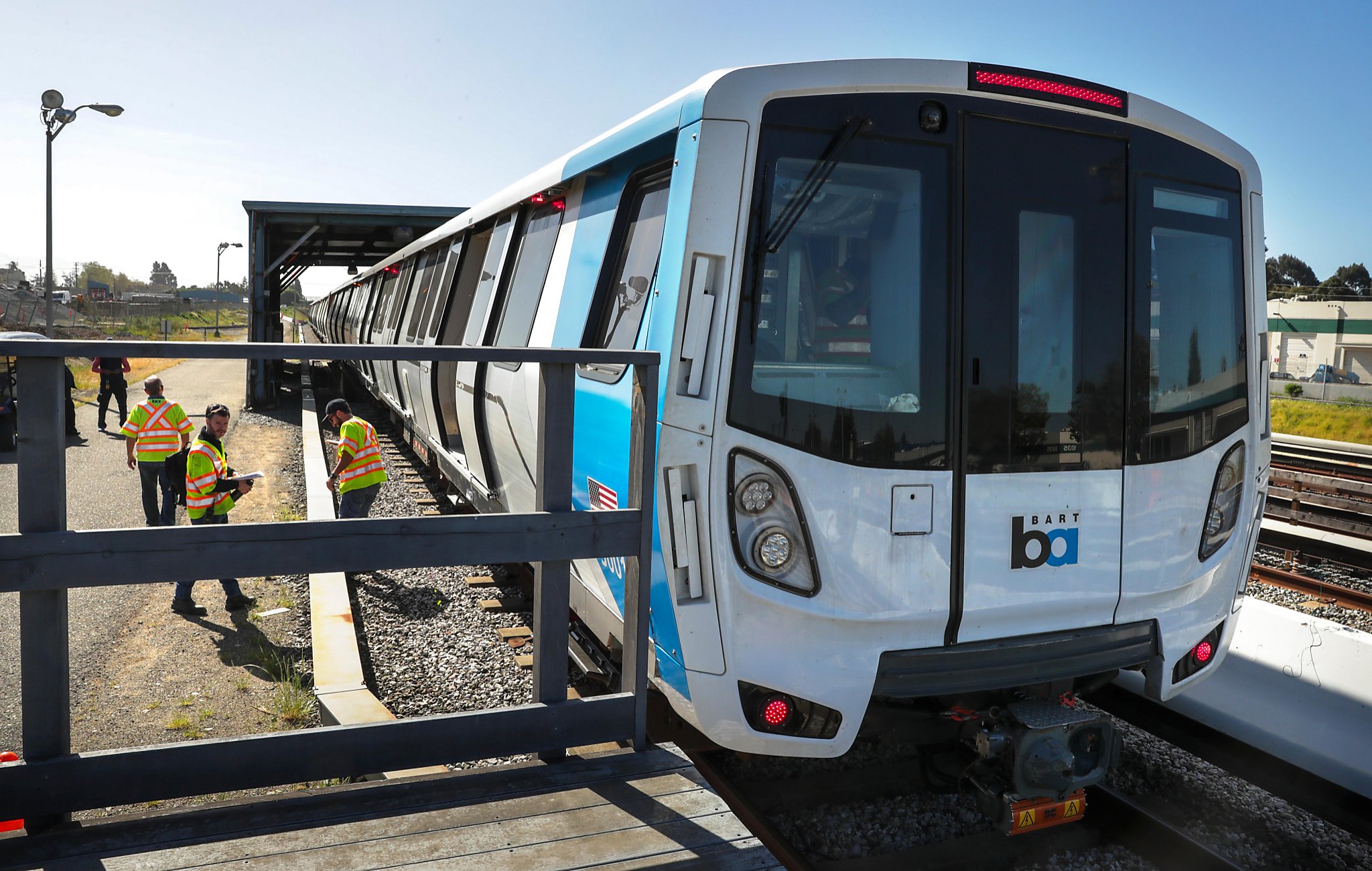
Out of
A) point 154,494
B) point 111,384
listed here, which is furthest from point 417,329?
point 111,384

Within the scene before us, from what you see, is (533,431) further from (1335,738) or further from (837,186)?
(1335,738)

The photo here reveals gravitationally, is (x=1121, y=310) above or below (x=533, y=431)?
above

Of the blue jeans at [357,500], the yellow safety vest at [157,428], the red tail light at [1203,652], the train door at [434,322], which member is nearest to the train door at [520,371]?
the train door at [434,322]

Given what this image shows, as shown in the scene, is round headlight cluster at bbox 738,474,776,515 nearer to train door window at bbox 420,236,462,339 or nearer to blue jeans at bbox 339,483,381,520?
train door window at bbox 420,236,462,339

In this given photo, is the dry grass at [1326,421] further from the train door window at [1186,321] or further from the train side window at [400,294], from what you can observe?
the train door window at [1186,321]

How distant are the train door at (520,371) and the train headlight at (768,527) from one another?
1.82 metres

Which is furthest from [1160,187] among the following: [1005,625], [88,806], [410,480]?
[410,480]

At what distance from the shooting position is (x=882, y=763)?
4391mm

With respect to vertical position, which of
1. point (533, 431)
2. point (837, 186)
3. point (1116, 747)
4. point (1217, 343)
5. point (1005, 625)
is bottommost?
point (1116, 747)

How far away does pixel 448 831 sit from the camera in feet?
9.02

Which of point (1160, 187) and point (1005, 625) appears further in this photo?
point (1160, 187)

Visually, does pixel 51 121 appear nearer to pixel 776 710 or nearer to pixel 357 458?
pixel 357 458

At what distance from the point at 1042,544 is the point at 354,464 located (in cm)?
668

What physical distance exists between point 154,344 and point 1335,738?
5102 mm
